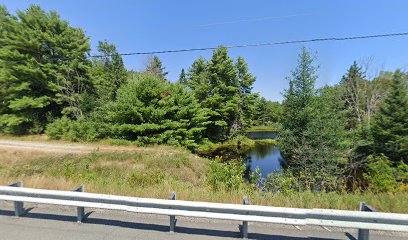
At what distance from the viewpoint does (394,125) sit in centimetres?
1836

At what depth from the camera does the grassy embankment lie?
426 cm

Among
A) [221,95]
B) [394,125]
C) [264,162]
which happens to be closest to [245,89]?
[221,95]

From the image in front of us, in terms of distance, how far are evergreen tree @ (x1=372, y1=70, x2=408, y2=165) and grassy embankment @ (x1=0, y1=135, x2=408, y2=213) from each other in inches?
643

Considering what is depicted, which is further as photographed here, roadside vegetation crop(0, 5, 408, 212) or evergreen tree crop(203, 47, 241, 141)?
evergreen tree crop(203, 47, 241, 141)

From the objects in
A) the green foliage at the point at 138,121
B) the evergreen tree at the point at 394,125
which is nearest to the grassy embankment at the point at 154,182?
the green foliage at the point at 138,121

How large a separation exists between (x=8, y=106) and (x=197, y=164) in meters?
22.1

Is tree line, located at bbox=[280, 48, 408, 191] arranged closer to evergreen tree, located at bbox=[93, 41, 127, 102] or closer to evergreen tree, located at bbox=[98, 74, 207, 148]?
evergreen tree, located at bbox=[98, 74, 207, 148]

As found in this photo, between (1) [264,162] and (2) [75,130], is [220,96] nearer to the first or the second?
(1) [264,162]

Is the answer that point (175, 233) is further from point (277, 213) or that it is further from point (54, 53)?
point (54, 53)

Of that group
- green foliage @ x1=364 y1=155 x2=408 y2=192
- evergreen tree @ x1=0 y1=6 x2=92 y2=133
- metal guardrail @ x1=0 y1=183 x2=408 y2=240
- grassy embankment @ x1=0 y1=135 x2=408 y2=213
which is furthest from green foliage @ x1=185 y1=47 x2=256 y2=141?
metal guardrail @ x1=0 y1=183 x2=408 y2=240

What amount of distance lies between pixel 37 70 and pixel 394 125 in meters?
34.0

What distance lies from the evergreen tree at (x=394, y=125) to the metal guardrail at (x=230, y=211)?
1989 centimetres

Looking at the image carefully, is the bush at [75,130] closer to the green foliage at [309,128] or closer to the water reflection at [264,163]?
the water reflection at [264,163]

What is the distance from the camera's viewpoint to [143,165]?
497 inches
